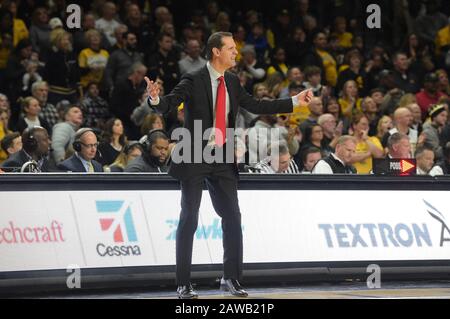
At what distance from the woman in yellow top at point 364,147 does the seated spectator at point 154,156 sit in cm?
303

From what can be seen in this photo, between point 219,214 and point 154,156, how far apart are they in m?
3.02

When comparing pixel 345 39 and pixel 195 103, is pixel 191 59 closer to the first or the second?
pixel 345 39

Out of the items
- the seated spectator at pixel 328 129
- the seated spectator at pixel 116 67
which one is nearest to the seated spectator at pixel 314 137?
the seated spectator at pixel 328 129

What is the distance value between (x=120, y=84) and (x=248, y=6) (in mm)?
4517

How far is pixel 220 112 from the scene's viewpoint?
971 centimetres

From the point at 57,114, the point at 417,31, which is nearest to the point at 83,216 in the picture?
the point at 57,114

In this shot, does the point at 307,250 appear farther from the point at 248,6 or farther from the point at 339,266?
the point at 248,6

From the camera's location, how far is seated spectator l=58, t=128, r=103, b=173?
39.8 feet

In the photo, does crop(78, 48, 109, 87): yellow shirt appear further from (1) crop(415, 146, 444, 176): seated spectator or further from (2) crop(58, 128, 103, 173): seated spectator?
(1) crop(415, 146, 444, 176): seated spectator

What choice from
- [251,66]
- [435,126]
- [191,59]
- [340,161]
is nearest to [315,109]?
[435,126]

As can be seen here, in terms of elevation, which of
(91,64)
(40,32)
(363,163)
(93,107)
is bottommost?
(363,163)

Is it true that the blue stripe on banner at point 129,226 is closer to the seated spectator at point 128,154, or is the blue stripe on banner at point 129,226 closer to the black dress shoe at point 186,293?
the black dress shoe at point 186,293

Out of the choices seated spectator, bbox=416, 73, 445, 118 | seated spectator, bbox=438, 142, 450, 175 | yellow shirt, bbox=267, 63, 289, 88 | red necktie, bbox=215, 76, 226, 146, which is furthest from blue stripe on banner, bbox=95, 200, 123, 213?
seated spectator, bbox=416, 73, 445, 118

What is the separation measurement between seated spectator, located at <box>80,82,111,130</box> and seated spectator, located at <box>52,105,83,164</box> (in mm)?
1030
